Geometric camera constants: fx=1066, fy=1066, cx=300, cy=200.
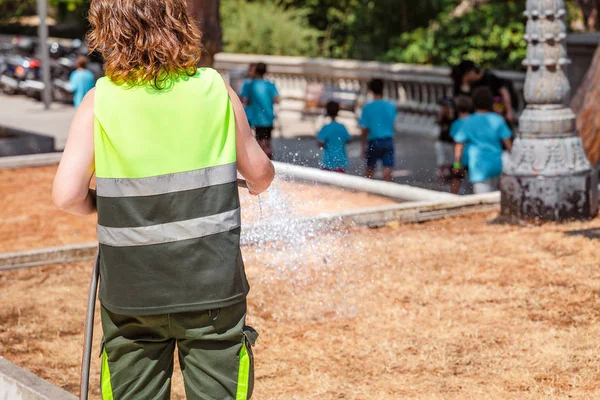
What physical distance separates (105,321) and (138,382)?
0.22 metres

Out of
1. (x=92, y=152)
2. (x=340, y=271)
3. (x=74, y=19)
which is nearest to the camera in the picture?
(x=92, y=152)

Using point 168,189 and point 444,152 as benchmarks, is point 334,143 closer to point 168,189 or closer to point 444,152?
point 444,152

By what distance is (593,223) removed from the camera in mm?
9023

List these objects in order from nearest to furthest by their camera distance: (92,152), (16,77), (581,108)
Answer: (92,152) → (581,108) → (16,77)

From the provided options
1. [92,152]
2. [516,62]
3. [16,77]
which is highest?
[92,152]

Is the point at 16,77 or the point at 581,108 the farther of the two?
the point at 16,77

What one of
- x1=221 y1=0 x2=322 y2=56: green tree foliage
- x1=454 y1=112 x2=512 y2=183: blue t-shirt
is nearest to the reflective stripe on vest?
x1=454 y1=112 x2=512 y2=183: blue t-shirt

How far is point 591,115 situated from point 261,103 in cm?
428

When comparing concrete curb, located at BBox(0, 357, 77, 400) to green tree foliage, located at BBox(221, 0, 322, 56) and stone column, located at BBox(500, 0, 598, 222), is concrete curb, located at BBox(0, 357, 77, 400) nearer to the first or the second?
stone column, located at BBox(500, 0, 598, 222)

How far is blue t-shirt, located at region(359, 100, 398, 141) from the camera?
11680mm

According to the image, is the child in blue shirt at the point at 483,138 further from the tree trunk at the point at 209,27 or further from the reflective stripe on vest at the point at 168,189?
the reflective stripe on vest at the point at 168,189

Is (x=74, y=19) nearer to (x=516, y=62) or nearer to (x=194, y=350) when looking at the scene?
(x=516, y=62)

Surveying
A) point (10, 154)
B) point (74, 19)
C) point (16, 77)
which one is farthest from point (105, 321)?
point (74, 19)

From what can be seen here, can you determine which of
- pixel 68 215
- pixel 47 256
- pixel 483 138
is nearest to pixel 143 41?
pixel 47 256
